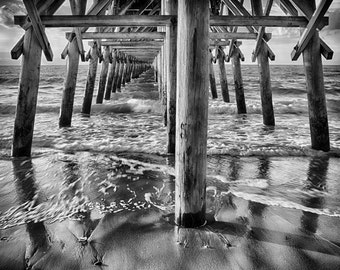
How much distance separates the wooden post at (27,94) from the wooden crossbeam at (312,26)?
3006mm

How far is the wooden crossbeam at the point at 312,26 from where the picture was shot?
2.81 meters

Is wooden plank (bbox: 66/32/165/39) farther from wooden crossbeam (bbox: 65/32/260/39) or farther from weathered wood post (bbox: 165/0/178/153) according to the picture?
weathered wood post (bbox: 165/0/178/153)

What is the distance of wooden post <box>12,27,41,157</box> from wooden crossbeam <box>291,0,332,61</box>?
118 inches

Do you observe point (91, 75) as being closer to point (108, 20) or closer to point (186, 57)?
point (108, 20)

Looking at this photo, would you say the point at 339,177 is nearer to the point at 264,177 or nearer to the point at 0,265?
the point at 264,177

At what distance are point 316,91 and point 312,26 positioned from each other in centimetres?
78

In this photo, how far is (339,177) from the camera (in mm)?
2867

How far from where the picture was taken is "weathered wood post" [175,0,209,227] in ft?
5.06

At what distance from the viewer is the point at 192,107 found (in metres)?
1.60

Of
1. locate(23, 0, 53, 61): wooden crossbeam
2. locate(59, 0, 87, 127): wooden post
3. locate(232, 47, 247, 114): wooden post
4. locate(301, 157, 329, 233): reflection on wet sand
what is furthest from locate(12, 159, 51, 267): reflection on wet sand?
locate(232, 47, 247, 114): wooden post

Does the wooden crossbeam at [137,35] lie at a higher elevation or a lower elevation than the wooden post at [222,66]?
higher

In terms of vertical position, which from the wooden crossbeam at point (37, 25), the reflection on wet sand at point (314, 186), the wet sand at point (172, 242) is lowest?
the reflection on wet sand at point (314, 186)

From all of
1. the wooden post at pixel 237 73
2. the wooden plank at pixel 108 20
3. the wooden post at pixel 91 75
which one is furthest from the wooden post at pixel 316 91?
the wooden post at pixel 91 75

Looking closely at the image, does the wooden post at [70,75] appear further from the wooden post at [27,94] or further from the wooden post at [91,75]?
the wooden post at [91,75]
